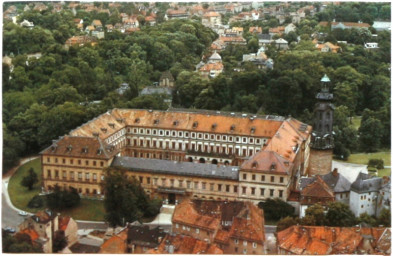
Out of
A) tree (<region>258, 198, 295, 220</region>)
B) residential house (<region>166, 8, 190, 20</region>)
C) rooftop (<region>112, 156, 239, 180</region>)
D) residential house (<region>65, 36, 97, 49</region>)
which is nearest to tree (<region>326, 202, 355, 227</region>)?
tree (<region>258, 198, 295, 220</region>)

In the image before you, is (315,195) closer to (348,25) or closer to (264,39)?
(264,39)

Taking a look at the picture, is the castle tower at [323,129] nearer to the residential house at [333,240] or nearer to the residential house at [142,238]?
the residential house at [333,240]

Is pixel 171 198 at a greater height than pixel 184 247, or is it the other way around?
pixel 184 247

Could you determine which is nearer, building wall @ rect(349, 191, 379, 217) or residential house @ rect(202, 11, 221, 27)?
building wall @ rect(349, 191, 379, 217)

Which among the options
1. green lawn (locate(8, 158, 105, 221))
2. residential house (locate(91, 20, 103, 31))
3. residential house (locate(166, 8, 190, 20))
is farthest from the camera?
residential house (locate(166, 8, 190, 20))

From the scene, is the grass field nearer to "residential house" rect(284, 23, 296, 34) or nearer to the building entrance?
the building entrance

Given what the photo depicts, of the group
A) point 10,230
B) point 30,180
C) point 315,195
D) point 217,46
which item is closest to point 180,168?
point 315,195
